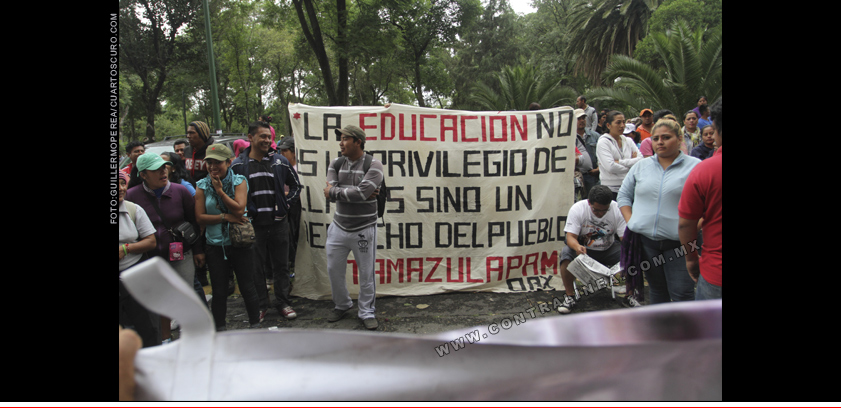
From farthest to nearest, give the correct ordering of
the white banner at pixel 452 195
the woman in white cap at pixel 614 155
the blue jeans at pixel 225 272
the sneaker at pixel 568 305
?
1. the woman in white cap at pixel 614 155
2. the white banner at pixel 452 195
3. the sneaker at pixel 568 305
4. the blue jeans at pixel 225 272

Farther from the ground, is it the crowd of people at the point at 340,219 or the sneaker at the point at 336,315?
the crowd of people at the point at 340,219

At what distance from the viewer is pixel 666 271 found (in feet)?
10.1

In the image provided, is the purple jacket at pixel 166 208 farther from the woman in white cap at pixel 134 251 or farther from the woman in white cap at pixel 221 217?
the woman in white cap at pixel 134 251

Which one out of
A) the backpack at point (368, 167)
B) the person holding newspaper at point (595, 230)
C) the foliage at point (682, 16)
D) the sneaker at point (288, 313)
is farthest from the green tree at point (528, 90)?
the sneaker at point (288, 313)

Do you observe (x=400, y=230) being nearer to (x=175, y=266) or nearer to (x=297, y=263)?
(x=297, y=263)

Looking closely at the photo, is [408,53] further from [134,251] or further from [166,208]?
[134,251]

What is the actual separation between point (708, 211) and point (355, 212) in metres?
2.62

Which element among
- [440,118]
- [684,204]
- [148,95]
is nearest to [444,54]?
[148,95]

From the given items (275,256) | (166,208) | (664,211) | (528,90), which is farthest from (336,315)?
(528,90)

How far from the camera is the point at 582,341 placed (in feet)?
3.68

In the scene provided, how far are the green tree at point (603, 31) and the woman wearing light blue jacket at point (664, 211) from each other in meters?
22.7

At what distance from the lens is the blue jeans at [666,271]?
3002mm

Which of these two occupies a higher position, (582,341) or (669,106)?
(669,106)
